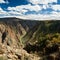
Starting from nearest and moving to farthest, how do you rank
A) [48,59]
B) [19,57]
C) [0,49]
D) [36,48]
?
[0,49] → [19,57] → [48,59] → [36,48]

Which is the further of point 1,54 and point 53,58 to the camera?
point 53,58

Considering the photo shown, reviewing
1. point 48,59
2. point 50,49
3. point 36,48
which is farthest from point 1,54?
point 36,48

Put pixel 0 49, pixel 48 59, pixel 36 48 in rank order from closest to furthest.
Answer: pixel 0 49
pixel 48 59
pixel 36 48

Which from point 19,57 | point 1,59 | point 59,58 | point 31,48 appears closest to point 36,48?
point 31,48

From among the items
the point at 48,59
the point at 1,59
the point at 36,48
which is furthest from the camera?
the point at 36,48

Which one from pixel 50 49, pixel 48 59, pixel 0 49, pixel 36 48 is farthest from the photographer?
pixel 36 48

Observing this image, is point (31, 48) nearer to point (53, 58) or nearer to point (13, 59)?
point (53, 58)

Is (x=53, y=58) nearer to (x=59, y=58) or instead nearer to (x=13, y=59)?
(x=59, y=58)

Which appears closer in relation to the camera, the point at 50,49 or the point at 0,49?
the point at 0,49

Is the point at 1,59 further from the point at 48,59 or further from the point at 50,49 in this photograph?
the point at 50,49

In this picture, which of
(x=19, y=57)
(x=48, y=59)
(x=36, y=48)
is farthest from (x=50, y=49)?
(x=19, y=57)
